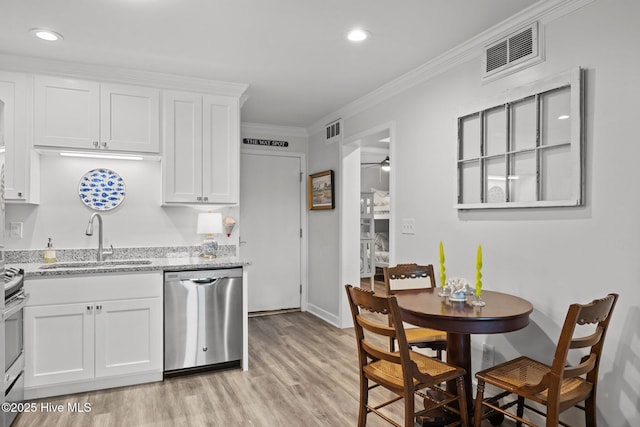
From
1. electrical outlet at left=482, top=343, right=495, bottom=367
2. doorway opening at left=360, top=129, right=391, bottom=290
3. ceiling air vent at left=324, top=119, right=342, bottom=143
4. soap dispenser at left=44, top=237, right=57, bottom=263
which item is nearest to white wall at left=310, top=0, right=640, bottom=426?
electrical outlet at left=482, top=343, right=495, bottom=367

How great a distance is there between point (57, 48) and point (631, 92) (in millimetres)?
3636

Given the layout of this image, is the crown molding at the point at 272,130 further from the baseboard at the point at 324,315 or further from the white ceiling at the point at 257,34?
the baseboard at the point at 324,315

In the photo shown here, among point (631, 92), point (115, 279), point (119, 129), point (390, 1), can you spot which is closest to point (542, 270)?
point (631, 92)

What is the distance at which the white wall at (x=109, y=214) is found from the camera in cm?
345

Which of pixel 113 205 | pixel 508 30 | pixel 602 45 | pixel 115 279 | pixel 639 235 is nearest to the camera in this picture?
pixel 639 235

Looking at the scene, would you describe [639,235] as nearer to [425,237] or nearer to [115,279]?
[425,237]

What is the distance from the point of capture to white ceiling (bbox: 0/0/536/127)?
2.40 m

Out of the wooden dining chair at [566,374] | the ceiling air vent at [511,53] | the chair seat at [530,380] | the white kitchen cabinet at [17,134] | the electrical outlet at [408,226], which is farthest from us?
the electrical outlet at [408,226]

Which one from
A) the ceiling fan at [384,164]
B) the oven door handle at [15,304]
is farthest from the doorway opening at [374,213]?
the oven door handle at [15,304]

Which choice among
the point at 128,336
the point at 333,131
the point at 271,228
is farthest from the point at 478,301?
the point at 271,228

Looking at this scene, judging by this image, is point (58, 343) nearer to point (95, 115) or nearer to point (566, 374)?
point (95, 115)

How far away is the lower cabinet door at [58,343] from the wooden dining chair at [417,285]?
85.4 inches

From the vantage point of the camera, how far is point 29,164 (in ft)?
10.5

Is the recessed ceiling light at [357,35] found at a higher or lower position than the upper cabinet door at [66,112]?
higher
